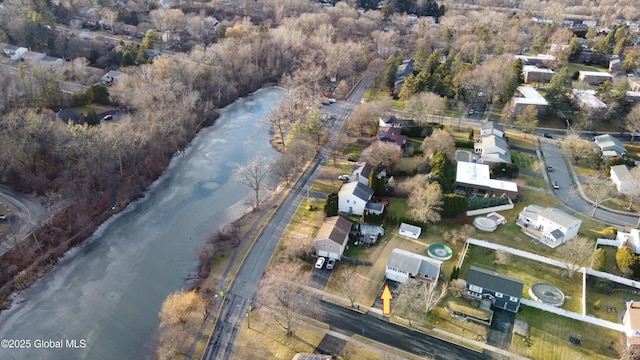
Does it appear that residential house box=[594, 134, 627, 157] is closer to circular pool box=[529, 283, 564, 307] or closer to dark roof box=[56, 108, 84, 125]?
circular pool box=[529, 283, 564, 307]

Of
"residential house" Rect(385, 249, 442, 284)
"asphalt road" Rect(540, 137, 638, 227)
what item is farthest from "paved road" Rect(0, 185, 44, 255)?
"asphalt road" Rect(540, 137, 638, 227)

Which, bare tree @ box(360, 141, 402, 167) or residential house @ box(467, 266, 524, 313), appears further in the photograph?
bare tree @ box(360, 141, 402, 167)

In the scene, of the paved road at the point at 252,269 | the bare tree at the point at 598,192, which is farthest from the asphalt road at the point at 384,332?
the bare tree at the point at 598,192

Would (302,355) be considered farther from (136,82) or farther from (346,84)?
(346,84)

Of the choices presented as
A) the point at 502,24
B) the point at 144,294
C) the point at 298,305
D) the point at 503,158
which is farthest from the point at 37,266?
the point at 502,24

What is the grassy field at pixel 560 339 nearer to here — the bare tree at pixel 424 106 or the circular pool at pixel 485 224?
the circular pool at pixel 485 224

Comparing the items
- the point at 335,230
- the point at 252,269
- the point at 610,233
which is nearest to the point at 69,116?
the point at 252,269
